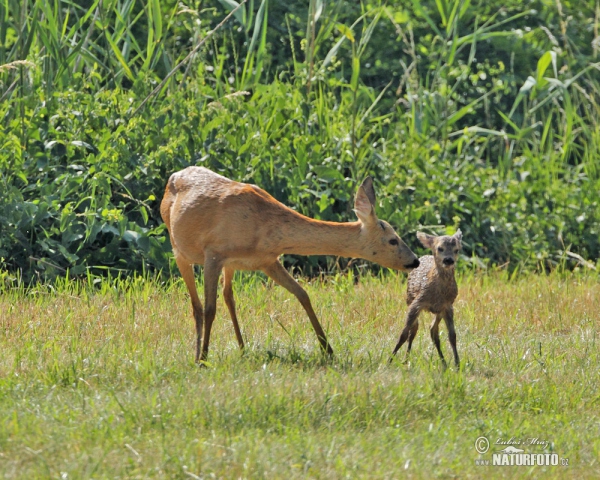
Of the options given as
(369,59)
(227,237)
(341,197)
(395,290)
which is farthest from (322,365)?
(369,59)

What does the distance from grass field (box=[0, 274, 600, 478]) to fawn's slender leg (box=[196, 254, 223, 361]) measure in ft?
0.45

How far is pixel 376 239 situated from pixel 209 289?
3.46 ft

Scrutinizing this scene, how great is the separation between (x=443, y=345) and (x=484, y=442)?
213 cm

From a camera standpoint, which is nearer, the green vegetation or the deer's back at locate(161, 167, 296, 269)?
the deer's back at locate(161, 167, 296, 269)

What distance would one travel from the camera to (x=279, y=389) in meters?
5.62

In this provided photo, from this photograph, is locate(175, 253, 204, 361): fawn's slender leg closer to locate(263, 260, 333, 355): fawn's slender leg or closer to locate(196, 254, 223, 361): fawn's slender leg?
locate(196, 254, 223, 361): fawn's slender leg

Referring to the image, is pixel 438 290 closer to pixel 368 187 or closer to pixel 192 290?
pixel 368 187

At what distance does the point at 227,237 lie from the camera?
6.41 m

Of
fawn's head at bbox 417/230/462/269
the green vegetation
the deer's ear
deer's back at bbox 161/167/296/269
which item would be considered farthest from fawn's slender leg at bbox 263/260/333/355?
the green vegetation

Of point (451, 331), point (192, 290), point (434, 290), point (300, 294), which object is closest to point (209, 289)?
point (192, 290)

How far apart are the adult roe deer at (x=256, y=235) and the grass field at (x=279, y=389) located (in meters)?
0.55

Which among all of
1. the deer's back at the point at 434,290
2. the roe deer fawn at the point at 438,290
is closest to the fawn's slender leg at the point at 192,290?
the roe deer fawn at the point at 438,290

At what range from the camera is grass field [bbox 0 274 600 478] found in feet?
15.7

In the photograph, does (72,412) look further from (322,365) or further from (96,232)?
(96,232)
